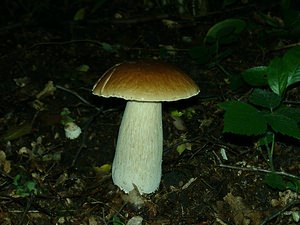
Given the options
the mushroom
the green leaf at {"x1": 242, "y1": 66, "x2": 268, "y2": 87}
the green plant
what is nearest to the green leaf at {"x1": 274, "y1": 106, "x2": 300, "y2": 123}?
the green plant

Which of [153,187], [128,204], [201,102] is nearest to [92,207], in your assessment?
[128,204]

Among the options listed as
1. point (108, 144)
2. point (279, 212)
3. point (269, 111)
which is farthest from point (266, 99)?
point (108, 144)

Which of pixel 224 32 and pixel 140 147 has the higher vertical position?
pixel 224 32

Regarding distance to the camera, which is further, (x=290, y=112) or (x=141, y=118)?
(x=141, y=118)

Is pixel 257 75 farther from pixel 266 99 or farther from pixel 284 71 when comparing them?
pixel 266 99

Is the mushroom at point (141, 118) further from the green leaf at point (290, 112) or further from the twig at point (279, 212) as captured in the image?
the twig at point (279, 212)

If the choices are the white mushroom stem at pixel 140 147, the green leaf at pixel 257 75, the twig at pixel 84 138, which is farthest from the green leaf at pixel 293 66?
the twig at pixel 84 138

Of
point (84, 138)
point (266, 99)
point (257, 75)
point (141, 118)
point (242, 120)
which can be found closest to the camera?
point (242, 120)

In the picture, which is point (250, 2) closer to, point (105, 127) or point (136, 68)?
point (105, 127)
